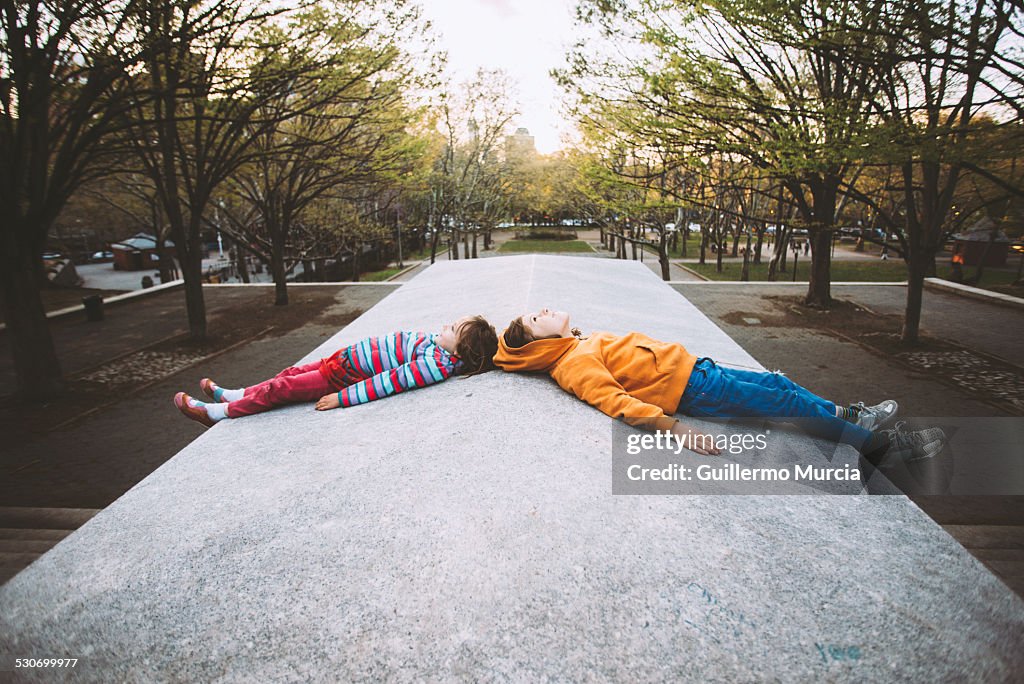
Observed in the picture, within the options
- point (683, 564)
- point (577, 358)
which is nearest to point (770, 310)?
point (577, 358)

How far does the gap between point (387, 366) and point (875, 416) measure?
3.40m

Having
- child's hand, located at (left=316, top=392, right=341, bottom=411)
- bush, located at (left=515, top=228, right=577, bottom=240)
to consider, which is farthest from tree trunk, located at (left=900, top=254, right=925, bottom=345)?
bush, located at (left=515, top=228, right=577, bottom=240)

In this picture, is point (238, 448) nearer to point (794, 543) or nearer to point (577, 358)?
point (577, 358)

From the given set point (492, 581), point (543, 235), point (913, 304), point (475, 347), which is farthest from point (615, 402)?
point (543, 235)

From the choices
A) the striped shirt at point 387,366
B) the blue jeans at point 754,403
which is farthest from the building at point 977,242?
the striped shirt at point 387,366

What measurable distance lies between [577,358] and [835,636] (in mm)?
2074

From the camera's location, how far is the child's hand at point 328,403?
388 cm

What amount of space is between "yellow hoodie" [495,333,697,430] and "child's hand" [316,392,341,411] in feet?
4.51

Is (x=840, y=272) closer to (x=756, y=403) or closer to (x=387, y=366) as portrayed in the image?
(x=756, y=403)

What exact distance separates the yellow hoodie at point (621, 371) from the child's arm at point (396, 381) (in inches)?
25.5

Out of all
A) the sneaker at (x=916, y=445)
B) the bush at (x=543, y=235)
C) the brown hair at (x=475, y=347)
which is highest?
the bush at (x=543, y=235)

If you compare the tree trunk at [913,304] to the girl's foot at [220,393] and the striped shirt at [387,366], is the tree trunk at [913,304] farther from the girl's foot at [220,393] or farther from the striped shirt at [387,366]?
the girl's foot at [220,393]

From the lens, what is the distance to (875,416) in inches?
135

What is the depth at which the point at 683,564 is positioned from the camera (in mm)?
2188
